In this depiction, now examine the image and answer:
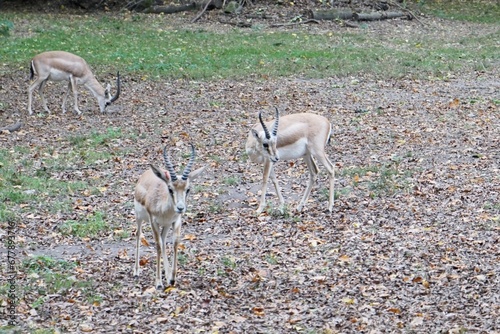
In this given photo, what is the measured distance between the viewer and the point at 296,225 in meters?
9.26

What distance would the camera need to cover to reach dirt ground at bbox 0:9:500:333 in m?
6.81

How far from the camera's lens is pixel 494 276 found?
23.8 ft

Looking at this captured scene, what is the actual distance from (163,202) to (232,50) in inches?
561

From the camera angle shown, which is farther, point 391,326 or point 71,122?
point 71,122

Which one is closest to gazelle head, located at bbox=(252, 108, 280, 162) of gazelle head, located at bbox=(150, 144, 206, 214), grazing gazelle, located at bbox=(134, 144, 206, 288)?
grazing gazelle, located at bbox=(134, 144, 206, 288)

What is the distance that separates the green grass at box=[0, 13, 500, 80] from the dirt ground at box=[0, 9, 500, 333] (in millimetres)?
2542

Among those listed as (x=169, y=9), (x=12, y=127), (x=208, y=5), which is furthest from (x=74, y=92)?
(x=169, y=9)

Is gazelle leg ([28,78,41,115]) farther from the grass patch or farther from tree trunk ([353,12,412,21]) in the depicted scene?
tree trunk ([353,12,412,21])

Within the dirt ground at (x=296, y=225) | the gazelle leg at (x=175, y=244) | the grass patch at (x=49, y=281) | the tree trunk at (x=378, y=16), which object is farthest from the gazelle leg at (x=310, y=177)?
the tree trunk at (x=378, y=16)

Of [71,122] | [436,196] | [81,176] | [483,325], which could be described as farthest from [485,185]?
[71,122]

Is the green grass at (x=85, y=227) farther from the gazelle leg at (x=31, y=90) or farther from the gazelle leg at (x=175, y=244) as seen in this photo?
the gazelle leg at (x=31, y=90)

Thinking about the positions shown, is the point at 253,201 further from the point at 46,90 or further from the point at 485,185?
the point at 46,90

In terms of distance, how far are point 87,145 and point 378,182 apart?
16.1 feet

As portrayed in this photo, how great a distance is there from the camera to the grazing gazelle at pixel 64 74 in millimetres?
15562
